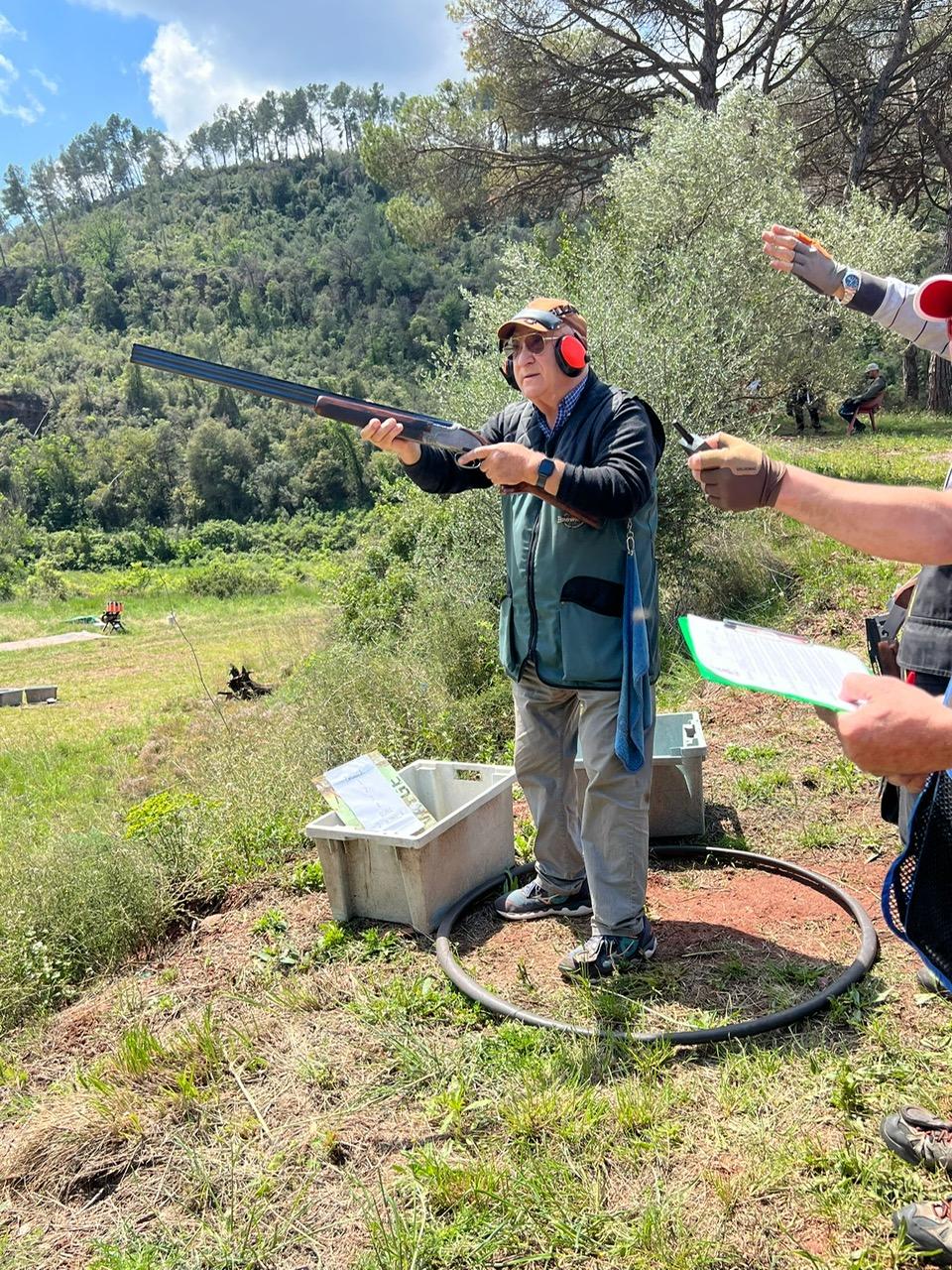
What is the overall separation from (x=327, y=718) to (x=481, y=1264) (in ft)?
15.5

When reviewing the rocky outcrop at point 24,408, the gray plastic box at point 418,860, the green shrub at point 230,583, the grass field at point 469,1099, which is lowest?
the green shrub at point 230,583

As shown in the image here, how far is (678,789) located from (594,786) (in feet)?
4.52

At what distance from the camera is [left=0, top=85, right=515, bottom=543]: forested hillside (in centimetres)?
7219

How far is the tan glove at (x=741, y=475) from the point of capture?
207 centimetres

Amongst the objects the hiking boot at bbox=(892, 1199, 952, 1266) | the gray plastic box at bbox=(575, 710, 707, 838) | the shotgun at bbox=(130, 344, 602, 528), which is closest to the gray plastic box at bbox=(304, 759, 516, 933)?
the gray plastic box at bbox=(575, 710, 707, 838)

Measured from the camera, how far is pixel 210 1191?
2.70 m

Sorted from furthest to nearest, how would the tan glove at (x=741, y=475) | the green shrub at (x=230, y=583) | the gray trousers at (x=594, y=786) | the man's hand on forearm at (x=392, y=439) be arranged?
the green shrub at (x=230, y=583) → the man's hand on forearm at (x=392, y=439) → the gray trousers at (x=594, y=786) → the tan glove at (x=741, y=475)

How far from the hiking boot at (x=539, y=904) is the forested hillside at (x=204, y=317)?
41.5 meters

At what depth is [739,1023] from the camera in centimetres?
311

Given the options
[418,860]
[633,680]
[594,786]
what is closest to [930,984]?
[594,786]

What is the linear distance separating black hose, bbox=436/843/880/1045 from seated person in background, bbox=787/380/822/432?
52.7 ft

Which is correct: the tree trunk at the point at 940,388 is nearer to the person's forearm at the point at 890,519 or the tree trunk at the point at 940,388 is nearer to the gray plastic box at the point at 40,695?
the gray plastic box at the point at 40,695

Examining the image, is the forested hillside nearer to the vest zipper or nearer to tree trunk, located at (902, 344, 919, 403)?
tree trunk, located at (902, 344, 919, 403)

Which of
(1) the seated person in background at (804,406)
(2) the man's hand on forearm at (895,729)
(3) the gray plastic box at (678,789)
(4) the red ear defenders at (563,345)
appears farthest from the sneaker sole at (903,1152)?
(1) the seated person in background at (804,406)
